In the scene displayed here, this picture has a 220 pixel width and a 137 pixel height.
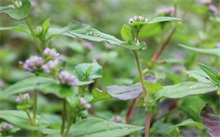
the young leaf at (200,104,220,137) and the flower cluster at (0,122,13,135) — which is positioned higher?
the young leaf at (200,104,220,137)

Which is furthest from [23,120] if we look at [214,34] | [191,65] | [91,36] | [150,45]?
[150,45]

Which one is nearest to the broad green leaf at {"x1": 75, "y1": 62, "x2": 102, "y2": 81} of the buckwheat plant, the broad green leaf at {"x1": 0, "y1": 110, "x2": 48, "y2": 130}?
the buckwheat plant

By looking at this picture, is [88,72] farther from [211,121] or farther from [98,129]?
[211,121]

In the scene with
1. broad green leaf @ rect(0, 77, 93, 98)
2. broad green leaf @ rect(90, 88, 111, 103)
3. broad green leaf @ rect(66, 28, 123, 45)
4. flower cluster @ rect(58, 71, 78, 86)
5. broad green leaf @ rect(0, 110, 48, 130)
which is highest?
broad green leaf @ rect(66, 28, 123, 45)

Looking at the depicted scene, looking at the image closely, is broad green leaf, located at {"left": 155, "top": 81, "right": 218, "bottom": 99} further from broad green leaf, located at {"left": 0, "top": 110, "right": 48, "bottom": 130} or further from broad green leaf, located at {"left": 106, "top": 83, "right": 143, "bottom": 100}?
broad green leaf, located at {"left": 0, "top": 110, "right": 48, "bottom": 130}

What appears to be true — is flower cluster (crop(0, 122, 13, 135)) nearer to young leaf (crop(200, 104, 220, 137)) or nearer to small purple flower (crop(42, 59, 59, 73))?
small purple flower (crop(42, 59, 59, 73))

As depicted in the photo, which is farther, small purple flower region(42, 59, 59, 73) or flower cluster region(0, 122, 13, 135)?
flower cluster region(0, 122, 13, 135)
